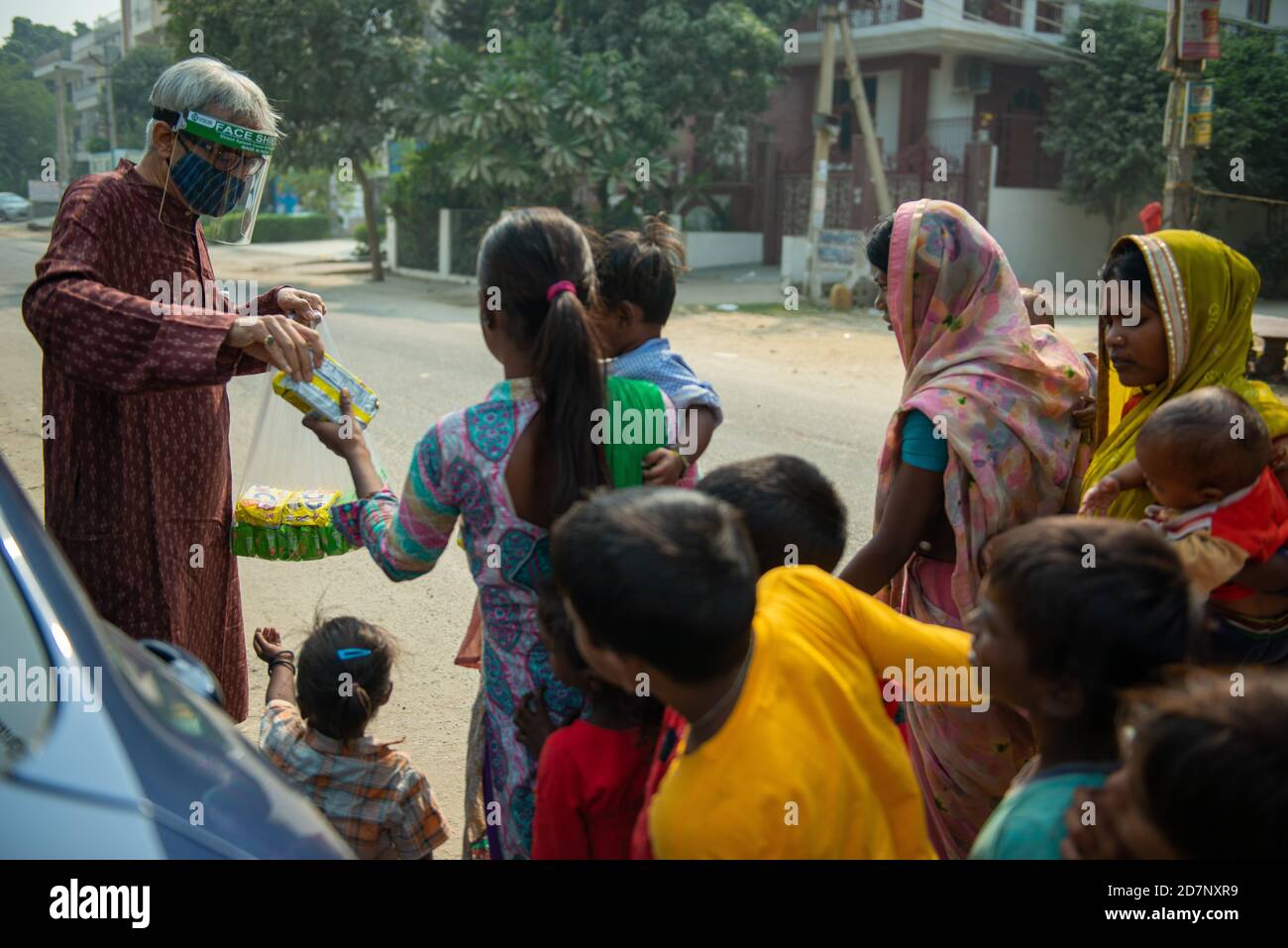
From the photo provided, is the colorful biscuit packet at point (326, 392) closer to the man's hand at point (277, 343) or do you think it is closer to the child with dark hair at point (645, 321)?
the man's hand at point (277, 343)

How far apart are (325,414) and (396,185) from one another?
21.3 meters

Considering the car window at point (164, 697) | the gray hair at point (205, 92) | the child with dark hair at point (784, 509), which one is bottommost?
the car window at point (164, 697)

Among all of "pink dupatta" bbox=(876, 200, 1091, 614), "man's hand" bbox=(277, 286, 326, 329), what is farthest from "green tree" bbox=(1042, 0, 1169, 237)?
"man's hand" bbox=(277, 286, 326, 329)

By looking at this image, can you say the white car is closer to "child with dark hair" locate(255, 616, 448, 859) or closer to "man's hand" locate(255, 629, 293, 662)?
"man's hand" locate(255, 629, 293, 662)

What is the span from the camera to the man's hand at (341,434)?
2.34 meters

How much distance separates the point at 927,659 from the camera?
70.9 inches

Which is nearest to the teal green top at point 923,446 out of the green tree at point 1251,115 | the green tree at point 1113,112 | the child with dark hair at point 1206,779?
the child with dark hair at point 1206,779

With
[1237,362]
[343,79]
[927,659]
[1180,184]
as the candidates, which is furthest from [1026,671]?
[343,79]

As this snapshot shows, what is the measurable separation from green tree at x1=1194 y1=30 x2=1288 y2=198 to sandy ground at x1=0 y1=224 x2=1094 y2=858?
16.2 ft

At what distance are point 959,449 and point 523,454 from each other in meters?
0.97

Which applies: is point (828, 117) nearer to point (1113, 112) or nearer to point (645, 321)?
point (1113, 112)

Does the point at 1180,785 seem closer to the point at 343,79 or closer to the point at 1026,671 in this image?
the point at 1026,671

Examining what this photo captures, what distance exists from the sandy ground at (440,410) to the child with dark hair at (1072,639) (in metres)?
2.10

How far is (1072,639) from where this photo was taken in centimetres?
150
